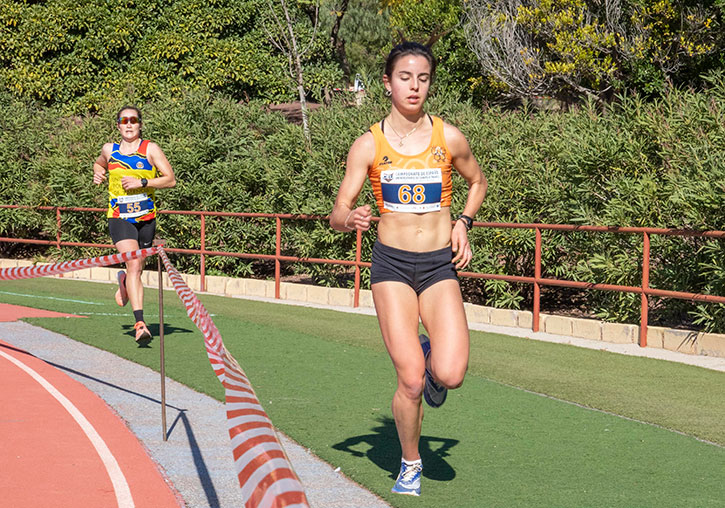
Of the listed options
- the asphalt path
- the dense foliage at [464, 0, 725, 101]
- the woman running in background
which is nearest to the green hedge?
the woman running in background

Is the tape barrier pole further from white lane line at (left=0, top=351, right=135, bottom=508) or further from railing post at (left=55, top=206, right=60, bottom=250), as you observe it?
railing post at (left=55, top=206, right=60, bottom=250)

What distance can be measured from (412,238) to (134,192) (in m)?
5.39

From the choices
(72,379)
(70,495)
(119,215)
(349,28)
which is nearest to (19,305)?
(119,215)

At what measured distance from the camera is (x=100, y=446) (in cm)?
598

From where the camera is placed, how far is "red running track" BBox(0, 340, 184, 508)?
4957 millimetres

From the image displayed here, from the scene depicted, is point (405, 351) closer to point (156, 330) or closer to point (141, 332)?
point (141, 332)

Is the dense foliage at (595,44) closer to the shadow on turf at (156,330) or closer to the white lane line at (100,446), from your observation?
the shadow on turf at (156,330)

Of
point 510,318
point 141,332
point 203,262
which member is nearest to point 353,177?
point 141,332

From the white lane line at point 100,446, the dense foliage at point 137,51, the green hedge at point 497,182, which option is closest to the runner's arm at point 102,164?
the white lane line at point 100,446

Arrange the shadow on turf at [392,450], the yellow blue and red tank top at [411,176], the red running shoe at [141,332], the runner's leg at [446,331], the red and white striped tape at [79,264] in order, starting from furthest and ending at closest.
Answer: the red running shoe at [141,332] → the red and white striped tape at [79,264] → the shadow on turf at [392,450] → the yellow blue and red tank top at [411,176] → the runner's leg at [446,331]

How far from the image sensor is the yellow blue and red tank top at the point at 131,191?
977cm

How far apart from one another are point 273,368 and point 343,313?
15.0ft

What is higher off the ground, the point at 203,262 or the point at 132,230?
the point at 132,230

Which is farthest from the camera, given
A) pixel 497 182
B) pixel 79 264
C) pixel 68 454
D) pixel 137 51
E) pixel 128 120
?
pixel 137 51
